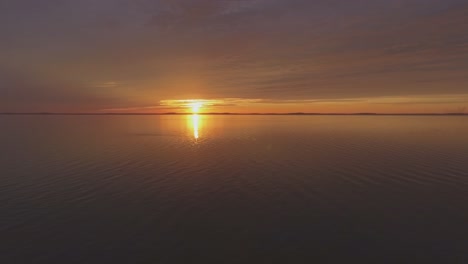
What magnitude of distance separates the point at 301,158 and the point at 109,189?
30097 millimetres

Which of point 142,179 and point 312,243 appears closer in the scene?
point 312,243

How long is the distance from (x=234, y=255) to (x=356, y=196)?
1555 centimetres

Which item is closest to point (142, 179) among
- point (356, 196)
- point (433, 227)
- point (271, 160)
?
point (271, 160)

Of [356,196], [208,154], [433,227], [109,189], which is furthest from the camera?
[208,154]

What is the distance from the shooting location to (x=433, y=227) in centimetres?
1827

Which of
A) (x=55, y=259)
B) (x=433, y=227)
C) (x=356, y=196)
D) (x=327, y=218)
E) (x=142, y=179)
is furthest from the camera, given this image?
(x=142, y=179)

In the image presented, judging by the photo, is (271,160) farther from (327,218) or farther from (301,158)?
(327,218)

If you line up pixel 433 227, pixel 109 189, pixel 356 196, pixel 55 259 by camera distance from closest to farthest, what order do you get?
pixel 55 259
pixel 433 227
pixel 356 196
pixel 109 189

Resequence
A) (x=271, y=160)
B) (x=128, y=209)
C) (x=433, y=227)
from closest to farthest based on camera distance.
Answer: (x=433, y=227) → (x=128, y=209) → (x=271, y=160)

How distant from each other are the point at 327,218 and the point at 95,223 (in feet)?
60.3

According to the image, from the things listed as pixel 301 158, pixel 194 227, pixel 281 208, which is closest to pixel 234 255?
pixel 194 227

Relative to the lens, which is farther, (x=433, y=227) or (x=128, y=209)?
(x=128, y=209)

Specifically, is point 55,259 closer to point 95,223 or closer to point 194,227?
point 95,223

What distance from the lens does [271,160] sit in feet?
136
